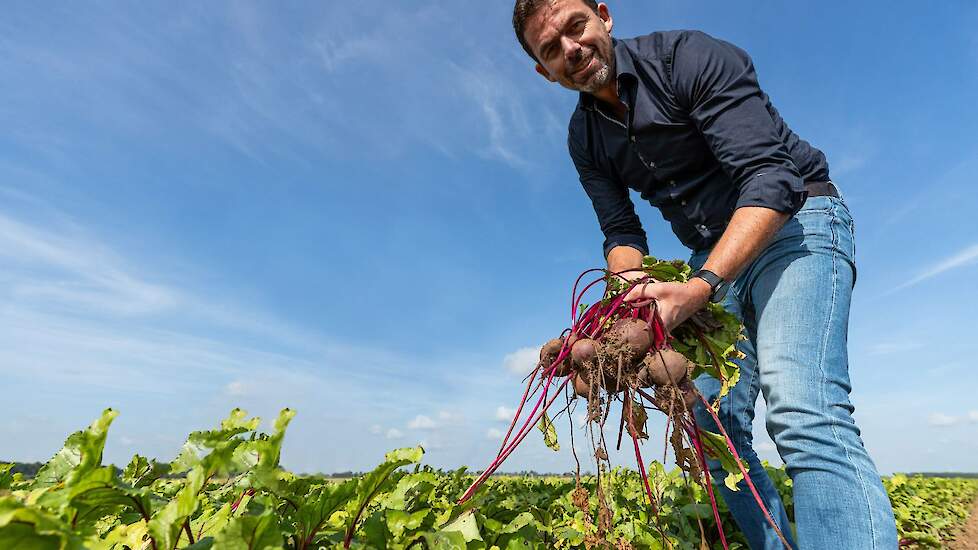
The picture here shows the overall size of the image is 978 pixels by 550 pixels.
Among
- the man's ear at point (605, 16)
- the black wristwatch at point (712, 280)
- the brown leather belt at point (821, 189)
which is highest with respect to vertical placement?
the man's ear at point (605, 16)

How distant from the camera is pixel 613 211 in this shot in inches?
148

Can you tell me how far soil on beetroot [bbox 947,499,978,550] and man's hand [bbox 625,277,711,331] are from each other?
5408mm

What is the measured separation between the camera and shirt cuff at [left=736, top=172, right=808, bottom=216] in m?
2.26

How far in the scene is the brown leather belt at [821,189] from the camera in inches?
107

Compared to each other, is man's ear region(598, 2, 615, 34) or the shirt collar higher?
man's ear region(598, 2, 615, 34)

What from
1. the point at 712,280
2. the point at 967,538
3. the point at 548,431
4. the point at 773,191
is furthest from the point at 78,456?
the point at 967,538

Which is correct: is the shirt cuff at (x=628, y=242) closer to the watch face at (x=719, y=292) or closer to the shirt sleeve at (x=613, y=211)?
the shirt sleeve at (x=613, y=211)

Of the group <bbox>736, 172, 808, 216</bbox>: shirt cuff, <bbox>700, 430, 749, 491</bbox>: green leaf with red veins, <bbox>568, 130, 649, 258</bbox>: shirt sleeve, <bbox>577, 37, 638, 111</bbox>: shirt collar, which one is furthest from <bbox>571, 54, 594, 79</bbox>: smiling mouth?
<bbox>700, 430, 749, 491</bbox>: green leaf with red veins

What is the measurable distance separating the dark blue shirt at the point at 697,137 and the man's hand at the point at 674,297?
1.38ft

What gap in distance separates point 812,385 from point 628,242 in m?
1.66

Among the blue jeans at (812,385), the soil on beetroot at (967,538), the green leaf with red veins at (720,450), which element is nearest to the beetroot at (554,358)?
the green leaf with red veins at (720,450)

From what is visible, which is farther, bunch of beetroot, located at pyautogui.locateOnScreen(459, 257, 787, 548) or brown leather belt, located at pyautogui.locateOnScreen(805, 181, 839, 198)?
brown leather belt, located at pyautogui.locateOnScreen(805, 181, 839, 198)

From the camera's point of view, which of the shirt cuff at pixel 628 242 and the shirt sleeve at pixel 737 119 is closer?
the shirt sleeve at pixel 737 119

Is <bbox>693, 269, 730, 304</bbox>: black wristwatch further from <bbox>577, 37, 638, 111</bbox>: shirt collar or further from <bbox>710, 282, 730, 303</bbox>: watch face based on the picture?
<bbox>577, 37, 638, 111</bbox>: shirt collar
